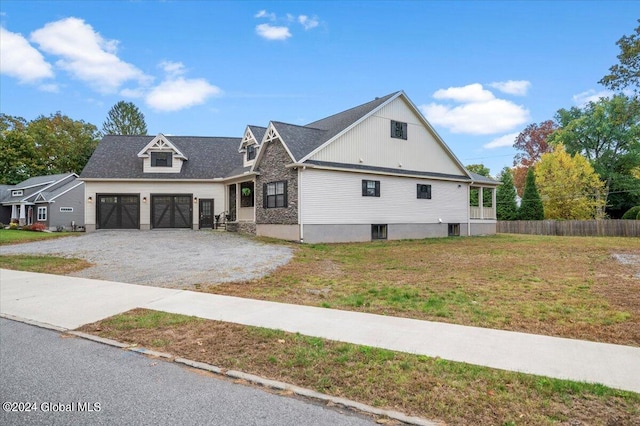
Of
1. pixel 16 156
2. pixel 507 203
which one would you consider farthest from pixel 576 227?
pixel 16 156

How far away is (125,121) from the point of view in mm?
57750

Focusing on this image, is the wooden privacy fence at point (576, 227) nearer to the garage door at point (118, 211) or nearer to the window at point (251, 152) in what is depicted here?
the window at point (251, 152)

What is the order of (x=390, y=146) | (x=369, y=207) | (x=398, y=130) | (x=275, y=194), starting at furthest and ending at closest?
(x=398, y=130) → (x=390, y=146) → (x=369, y=207) → (x=275, y=194)

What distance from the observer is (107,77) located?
96.4 feet

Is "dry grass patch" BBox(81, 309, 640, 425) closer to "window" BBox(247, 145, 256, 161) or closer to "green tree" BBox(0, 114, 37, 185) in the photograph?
"window" BBox(247, 145, 256, 161)

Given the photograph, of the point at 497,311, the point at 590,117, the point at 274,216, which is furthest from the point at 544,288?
the point at 590,117

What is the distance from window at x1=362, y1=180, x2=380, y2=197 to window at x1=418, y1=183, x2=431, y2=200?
3.39m

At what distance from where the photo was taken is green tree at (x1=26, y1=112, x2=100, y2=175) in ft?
157

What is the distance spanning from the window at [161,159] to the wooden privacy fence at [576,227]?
2658 centimetres

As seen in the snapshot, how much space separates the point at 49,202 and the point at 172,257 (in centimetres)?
2742

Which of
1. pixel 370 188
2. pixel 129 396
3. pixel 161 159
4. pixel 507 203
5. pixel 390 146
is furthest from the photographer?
pixel 507 203

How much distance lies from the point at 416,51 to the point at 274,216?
430 inches

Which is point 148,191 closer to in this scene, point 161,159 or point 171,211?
point 171,211

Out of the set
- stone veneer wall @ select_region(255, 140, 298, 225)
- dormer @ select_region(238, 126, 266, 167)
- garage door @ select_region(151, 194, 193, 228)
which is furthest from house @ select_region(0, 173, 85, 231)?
stone veneer wall @ select_region(255, 140, 298, 225)
